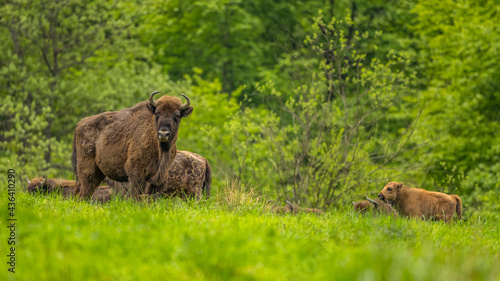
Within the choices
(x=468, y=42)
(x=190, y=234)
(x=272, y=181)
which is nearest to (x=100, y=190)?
(x=272, y=181)

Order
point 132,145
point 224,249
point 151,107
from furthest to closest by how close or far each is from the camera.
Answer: point 132,145 < point 151,107 < point 224,249

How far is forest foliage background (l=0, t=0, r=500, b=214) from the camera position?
17094mm

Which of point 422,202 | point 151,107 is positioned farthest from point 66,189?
point 422,202

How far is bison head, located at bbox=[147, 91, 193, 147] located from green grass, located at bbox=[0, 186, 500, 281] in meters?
2.12

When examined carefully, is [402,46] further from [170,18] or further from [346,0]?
[170,18]

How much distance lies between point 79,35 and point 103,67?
2529mm

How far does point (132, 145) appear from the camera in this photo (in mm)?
10062

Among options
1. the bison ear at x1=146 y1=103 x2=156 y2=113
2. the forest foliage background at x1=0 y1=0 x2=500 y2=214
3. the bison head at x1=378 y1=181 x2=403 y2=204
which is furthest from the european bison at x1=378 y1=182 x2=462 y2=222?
the bison ear at x1=146 y1=103 x2=156 y2=113

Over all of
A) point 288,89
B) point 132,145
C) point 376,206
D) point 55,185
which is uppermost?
point 132,145

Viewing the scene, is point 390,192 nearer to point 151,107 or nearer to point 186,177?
point 186,177

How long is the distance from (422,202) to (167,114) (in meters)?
5.65

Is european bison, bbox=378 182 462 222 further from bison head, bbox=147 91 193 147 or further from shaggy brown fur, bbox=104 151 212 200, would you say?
bison head, bbox=147 91 193 147

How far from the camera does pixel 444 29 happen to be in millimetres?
24844

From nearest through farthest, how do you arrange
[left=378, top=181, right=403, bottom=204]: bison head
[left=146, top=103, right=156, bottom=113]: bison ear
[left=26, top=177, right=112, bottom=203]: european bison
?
1. [left=146, top=103, right=156, bottom=113]: bison ear
2. [left=378, top=181, right=403, bottom=204]: bison head
3. [left=26, top=177, right=112, bottom=203]: european bison
